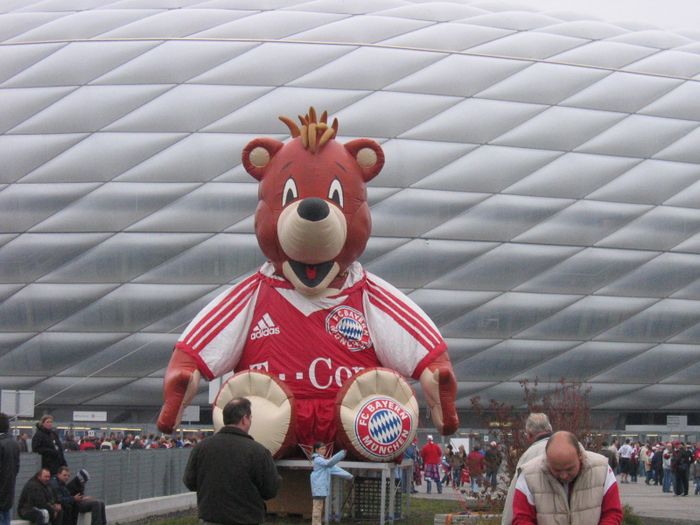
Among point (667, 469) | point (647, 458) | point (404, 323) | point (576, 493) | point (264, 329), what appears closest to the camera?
point (576, 493)

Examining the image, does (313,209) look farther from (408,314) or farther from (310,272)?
(408,314)

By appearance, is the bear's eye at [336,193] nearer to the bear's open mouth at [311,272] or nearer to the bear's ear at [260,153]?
the bear's open mouth at [311,272]

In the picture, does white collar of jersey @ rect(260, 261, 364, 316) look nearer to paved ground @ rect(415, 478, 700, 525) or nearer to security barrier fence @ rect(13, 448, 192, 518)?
security barrier fence @ rect(13, 448, 192, 518)

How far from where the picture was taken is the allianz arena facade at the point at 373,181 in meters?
23.7

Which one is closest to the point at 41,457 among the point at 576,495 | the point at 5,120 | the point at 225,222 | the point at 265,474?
the point at 265,474

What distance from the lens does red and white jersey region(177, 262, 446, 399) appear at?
11.0 meters

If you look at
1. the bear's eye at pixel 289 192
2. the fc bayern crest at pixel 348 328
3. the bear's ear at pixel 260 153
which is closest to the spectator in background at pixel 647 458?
the fc bayern crest at pixel 348 328

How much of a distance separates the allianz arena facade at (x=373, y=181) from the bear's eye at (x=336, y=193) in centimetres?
1250

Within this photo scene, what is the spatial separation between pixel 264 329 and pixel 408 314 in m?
1.39

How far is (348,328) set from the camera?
11.1 m

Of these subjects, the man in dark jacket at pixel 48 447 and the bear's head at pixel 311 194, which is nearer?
the man in dark jacket at pixel 48 447

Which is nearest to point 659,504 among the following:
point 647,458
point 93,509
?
point 647,458

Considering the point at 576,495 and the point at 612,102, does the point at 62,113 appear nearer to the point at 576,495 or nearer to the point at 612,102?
the point at 612,102

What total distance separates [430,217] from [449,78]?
2.96 metres
